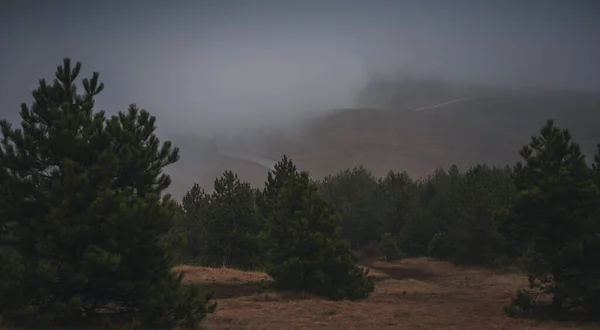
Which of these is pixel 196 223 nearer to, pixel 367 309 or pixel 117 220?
pixel 367 309

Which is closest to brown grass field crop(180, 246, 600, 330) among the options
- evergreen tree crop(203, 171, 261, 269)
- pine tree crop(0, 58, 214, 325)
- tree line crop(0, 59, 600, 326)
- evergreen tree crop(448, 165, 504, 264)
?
tree line crop(0, 59, 600, 326)

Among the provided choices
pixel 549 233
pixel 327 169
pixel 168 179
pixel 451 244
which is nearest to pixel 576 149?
pixel 549 233

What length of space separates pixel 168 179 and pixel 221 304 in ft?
26.3

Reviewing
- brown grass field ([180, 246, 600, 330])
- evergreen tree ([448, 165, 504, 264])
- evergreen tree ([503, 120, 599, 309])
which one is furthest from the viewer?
evergreen tree ([448, 165, 504, 264])

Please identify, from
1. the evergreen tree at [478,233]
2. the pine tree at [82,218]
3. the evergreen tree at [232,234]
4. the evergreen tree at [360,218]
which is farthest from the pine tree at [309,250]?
the evergreen tree at [360,218]

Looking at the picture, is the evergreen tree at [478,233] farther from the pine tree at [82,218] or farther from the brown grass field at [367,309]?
the pine tree at [82,218]

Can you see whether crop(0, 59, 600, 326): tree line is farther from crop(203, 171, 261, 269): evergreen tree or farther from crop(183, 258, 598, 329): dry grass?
crop(203, 171, 261, 269): evergreen tree

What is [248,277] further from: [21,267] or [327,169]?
[327,169]

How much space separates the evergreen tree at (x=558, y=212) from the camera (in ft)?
59.1

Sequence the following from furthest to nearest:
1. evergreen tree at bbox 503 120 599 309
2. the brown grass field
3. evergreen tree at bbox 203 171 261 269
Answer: evergreen tree at bbox 203 171 261 269 → evergreen tree at bbox 503 120 599 309 → the brown grass field

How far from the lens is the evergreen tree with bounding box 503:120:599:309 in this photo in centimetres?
1800

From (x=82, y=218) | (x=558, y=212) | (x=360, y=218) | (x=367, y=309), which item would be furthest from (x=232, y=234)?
(x=360, y=218)

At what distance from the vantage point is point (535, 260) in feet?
62.2

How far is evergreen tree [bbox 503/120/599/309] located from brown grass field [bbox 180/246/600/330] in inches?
69.8
